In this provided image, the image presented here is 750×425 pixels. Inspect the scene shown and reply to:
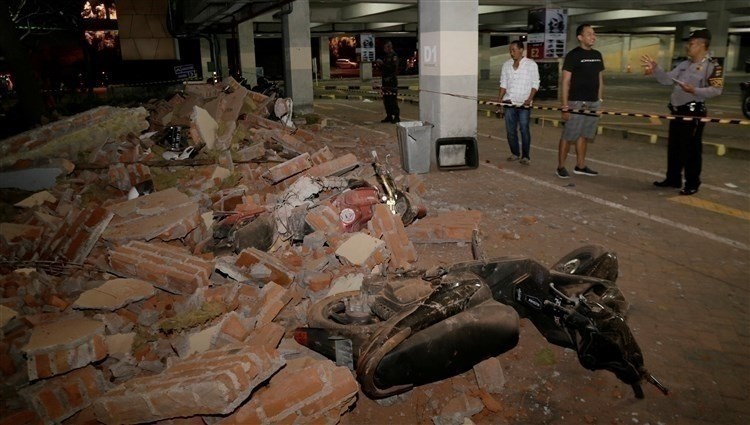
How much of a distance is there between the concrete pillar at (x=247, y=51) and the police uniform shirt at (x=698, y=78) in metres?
19.1

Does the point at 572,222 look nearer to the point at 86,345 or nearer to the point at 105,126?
the point at 86,345

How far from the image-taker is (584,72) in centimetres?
702

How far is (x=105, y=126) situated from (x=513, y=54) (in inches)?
273

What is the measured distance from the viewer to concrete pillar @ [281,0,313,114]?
16484 mm

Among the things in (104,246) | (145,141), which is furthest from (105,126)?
(104,246)

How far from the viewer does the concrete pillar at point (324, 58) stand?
1677 inches

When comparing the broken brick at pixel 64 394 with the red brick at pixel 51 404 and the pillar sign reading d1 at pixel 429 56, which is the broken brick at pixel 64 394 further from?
the pillar sign reading d1 at pixel 429 56

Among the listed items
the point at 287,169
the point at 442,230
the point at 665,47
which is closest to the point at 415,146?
the point at 287,169

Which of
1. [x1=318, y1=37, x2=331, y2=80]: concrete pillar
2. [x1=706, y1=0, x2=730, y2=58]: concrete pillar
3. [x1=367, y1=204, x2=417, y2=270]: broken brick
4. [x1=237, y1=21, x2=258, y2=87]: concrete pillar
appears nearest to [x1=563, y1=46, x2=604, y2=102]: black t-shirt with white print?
[x1=367, y1=204, x2=417, y2=270]: broken brick

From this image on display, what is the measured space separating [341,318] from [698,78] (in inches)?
218

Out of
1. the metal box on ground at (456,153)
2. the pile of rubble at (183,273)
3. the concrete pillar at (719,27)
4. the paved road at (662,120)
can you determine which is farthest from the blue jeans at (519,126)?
the concrete pillar at (719,27)

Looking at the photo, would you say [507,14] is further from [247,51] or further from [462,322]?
[462,322]

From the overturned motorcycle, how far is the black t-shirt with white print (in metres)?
4.29

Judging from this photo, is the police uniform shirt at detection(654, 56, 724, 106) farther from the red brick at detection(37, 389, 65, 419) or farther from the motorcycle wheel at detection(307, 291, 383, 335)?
the red brick at detection(37, 389, 65, 419)
